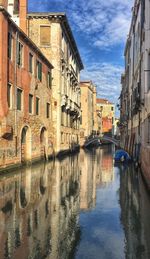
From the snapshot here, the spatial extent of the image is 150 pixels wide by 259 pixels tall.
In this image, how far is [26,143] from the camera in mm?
24219

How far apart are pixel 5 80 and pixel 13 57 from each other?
8.84ft

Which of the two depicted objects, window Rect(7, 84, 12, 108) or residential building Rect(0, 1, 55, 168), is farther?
window Rect(7, 84, 12, 108)

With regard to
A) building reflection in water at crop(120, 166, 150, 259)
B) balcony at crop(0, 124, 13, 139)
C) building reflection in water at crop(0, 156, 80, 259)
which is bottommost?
building reflection in water at crop(120, 166, 150, 259)

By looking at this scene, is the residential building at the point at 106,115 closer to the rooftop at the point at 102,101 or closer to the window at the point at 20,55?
the rooftop at the point at 102,101

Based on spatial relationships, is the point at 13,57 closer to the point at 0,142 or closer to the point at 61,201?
the point at 0,142

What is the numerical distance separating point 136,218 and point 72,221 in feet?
5.68

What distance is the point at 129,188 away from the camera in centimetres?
1431

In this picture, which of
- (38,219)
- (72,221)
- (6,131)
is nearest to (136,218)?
(72,221)

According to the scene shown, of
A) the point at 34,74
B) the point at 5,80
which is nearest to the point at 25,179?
the point at 5,80

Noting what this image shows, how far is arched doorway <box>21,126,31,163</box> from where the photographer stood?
23214 mm

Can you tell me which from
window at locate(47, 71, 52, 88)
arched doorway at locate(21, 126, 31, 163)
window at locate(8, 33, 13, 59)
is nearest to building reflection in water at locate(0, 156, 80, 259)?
arched doorway at locate(21, 126, 31, 163)

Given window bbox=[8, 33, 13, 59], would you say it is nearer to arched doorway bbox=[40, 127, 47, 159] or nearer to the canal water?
the canal water

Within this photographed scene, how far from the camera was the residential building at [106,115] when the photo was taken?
107 m

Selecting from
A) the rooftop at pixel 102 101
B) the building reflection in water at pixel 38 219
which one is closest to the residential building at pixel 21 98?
the building reflection in water at pixel 38 219
